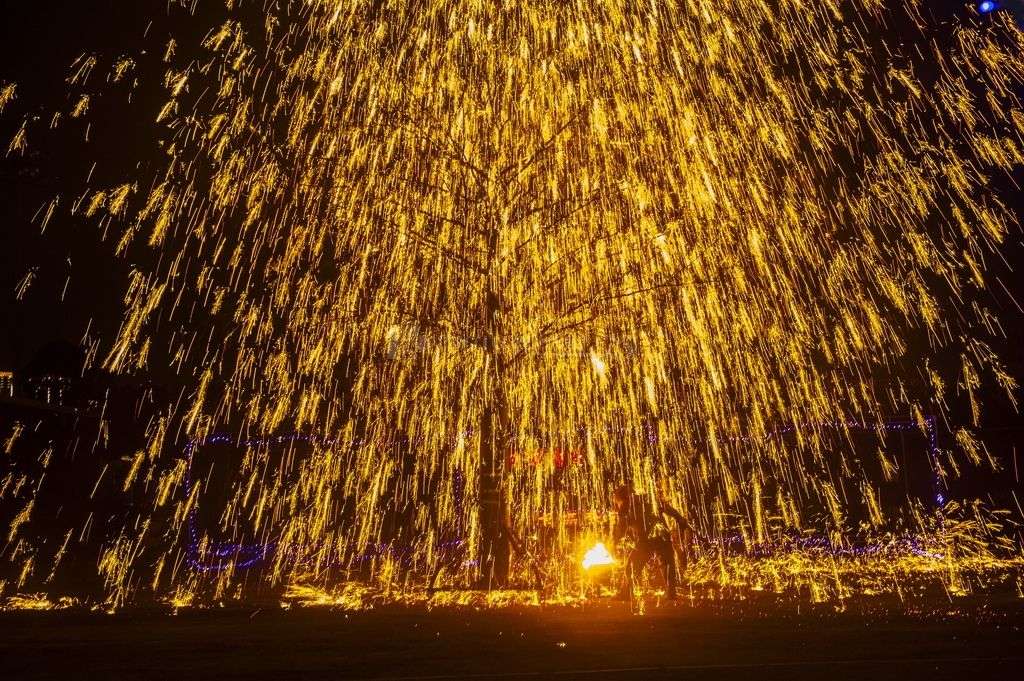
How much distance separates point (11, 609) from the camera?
11172 millimetres

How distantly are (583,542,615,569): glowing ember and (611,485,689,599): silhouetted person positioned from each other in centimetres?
25

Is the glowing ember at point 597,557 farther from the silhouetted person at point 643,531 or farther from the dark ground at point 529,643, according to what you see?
the dark ground at point 529,643


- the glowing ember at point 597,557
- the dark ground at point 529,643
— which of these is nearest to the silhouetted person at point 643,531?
the glowing ember at point 597,557

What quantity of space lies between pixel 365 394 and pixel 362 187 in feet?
12.4

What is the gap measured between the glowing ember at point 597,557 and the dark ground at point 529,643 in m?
0.82

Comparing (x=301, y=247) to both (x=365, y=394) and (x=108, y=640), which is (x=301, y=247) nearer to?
(x=365, y=394)

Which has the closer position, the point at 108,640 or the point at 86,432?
the point at 108,640

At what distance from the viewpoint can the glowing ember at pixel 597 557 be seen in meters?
12.2

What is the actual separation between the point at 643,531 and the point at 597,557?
913 millimetres

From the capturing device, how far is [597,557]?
12156 mm

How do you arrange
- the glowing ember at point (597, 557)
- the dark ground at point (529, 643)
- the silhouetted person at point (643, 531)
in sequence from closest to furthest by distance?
the dark ground at point (529, 643) < the glowing ember at point (597, 557) < the silhouetted person at point (643, 531)

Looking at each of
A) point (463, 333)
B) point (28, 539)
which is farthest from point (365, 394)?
point (28, 539)

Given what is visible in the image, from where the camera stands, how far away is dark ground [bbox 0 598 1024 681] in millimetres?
7223

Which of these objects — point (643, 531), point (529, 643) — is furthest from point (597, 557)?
point (529, 643)
